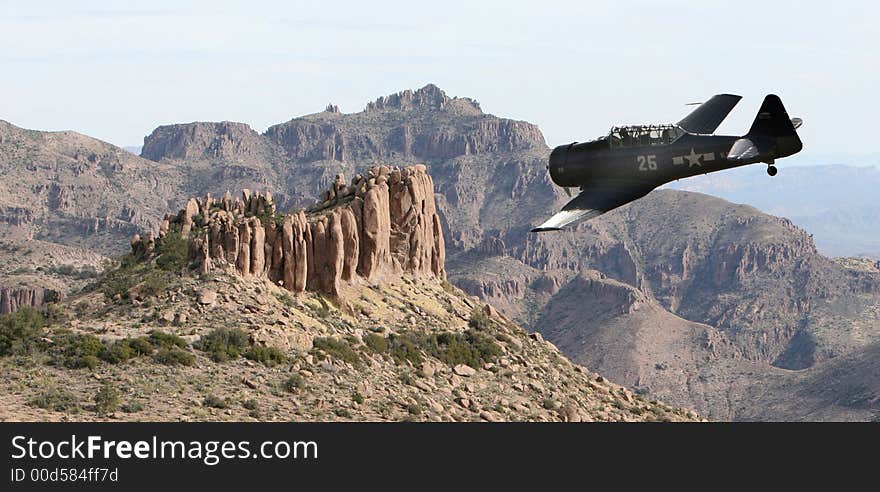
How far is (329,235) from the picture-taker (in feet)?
370

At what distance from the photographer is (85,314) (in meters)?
97.4

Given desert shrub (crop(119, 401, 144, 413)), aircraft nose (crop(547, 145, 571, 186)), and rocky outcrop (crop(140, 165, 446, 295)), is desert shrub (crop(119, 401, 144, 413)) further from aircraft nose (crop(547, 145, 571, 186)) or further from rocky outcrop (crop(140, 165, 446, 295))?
rocky outcrop (crop(140, 165, 446, 295))

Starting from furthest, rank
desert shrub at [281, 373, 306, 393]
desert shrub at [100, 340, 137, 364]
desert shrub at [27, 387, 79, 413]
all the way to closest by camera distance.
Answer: desert shrub at [100, 340, 137, 364] < desert shrub at [281, 373, 306, 393] < desert shrub at [27, 387, 79, 413]

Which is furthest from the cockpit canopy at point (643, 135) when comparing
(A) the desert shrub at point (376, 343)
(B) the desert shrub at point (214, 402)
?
(A) the desert shrub at point (376, 343)

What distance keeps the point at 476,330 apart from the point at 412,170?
64.1 feet

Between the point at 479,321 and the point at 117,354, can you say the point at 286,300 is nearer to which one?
the point at 117,354

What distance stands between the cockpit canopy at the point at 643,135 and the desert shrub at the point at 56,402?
33939mm

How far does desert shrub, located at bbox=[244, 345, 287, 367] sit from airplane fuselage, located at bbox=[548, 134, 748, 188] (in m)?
33.2

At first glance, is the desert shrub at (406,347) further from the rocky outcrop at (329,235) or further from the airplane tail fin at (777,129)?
the airplane tail fin at (777,129)

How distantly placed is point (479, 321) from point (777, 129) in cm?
6992

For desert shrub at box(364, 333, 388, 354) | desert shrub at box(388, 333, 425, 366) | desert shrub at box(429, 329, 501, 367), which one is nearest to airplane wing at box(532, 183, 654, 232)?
desert shrub at box(388, 333, 425, 366)

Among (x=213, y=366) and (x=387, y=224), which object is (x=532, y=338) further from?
(x=213, y=366)

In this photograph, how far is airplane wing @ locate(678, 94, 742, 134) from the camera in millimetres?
69875

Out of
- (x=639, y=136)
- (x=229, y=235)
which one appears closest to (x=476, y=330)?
(x=229, y=235)
